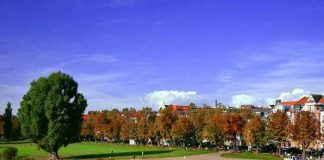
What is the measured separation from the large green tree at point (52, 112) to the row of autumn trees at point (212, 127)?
46.3 meters

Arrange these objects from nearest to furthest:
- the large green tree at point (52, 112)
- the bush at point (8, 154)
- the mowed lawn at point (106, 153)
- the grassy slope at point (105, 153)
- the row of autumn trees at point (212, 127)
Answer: the bush at point (8, 154), the large green tree at point (52, 112), the mowed lawn at point (106, 153), the grassy slope at point (105, 153), the row of autumn trees at point (212, 127)

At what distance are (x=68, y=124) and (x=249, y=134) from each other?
49.6m

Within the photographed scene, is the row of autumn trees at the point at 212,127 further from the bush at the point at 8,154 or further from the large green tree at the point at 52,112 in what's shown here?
the bush at the point at 8,154

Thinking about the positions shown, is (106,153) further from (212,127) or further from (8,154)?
(212,127)

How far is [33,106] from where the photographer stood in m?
95.4

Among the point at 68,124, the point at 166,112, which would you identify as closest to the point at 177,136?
the point at 166,112

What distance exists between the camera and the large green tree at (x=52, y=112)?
93.9 metres

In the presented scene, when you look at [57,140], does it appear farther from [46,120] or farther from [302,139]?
[302,139]

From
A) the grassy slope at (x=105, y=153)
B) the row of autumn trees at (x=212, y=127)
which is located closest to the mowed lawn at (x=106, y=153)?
the grassy slope at (x=105, y=153)

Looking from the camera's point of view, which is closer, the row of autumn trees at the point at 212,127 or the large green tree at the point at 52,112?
the large green tree at the point at 52,112

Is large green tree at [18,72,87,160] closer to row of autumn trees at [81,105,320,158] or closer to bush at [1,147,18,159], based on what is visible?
bush at [1,147,18,159]

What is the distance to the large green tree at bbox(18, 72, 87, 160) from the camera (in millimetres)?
93938

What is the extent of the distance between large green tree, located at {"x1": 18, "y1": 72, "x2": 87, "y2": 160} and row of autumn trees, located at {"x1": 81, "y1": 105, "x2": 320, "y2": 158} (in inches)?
1825

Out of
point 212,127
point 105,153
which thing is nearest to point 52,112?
point 105,153
